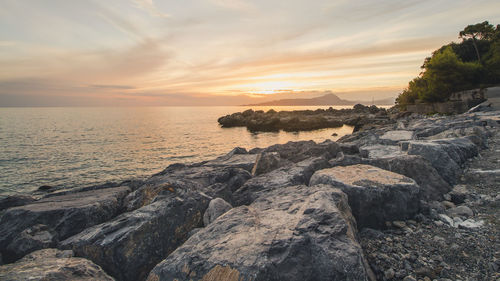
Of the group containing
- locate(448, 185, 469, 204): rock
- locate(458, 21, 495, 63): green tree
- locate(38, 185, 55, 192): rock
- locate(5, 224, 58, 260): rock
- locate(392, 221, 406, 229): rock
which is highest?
locate(458, 21, 495, 63): green tree

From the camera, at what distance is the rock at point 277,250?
2725 millimetres

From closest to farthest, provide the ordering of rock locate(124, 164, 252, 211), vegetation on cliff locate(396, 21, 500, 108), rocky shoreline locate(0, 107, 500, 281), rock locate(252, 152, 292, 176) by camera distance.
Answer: rocky shoreline locate(0, 107, 500, 281) → rock locate(124, 164, 252, 211) → rock locate(252, 152, 292, 176) → vegetation on cliff locate(396, 21, 500, 108)

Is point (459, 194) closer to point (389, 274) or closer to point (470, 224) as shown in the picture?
point (470, 224)

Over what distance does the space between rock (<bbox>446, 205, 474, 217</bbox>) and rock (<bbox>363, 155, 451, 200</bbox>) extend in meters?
0.58

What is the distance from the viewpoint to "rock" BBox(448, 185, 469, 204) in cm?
525

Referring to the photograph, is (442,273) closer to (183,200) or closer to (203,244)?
(203,244)

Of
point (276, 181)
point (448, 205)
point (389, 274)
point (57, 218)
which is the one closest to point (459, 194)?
point (448, 205)

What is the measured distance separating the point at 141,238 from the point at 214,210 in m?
1.62

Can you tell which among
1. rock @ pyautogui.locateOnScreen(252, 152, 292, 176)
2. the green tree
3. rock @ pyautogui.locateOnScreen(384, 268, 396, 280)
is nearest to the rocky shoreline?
rock @ pyautogui.locateOnScreen(384, 268, 396, 280)

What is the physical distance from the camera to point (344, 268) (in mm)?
2668

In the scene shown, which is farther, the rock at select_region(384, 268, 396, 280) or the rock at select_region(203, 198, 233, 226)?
the rock at select_region(203, 198, 233, 226)

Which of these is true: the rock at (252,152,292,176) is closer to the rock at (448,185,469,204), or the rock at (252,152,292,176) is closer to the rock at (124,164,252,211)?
the rock at (124,164,252,211)

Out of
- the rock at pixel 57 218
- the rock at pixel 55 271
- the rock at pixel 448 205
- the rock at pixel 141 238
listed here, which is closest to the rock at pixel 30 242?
the rock at pixel 57 218

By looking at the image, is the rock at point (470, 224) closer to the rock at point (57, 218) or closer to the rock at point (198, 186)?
the rock at point (198, 186)
